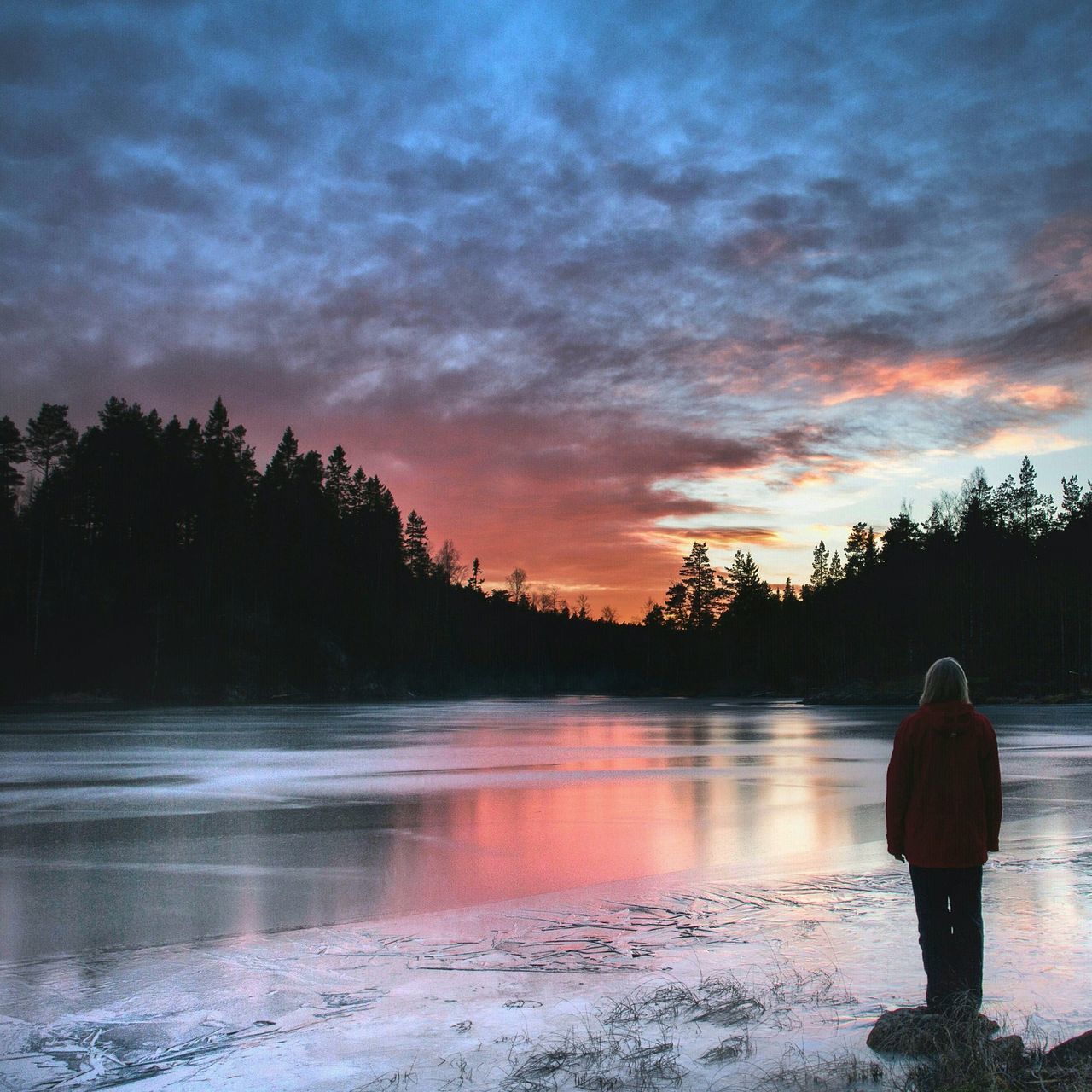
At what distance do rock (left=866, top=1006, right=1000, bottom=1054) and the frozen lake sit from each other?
380 millimetres

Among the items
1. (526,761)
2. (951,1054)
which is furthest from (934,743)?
(526,761)

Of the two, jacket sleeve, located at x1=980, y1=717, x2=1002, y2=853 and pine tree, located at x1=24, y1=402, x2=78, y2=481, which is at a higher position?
pine tree, located at x1=24, y1=402, x2=78, y2=481

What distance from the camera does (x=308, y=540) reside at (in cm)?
10725

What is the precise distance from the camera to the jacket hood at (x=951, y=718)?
5.35 meters

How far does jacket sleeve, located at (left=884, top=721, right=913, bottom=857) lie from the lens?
5.51 m

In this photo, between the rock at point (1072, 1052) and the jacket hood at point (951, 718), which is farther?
the jacket hood at point (951, 718)

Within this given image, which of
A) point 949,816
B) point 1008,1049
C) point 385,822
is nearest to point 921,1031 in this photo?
point 1008,1049

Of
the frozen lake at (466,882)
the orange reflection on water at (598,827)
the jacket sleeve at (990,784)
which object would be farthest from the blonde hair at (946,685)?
the orange reflection on water at (598,827)

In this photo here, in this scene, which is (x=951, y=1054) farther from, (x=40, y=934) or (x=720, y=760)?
(x=720, y=760)

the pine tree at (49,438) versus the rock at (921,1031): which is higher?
the pine tree at (49,438)

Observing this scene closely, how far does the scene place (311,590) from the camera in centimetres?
10569

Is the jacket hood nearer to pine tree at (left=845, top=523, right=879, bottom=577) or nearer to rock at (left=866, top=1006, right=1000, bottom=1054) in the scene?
rock at (left=866, top=1006, right=1000, bottom=1054)

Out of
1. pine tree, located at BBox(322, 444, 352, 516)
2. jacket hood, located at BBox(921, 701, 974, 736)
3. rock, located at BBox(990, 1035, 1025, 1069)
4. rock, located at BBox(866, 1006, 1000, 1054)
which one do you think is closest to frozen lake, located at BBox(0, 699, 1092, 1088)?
rock, located at BBox(866, 1006, 1000, 1054)

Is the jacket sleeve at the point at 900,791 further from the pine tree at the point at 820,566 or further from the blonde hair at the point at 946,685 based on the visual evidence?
the pine tree at the point at 820,566
